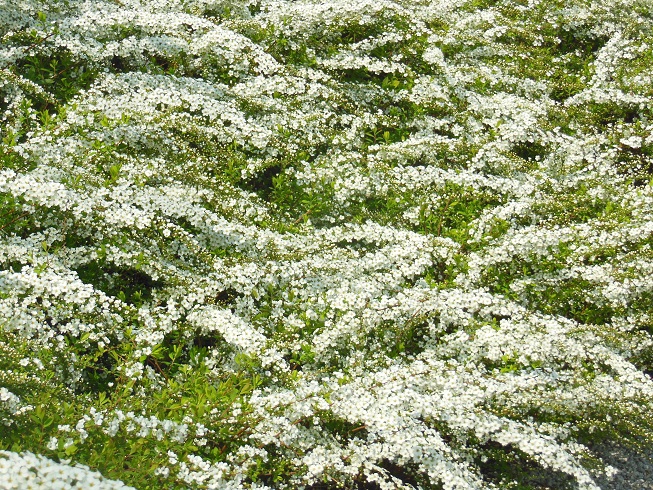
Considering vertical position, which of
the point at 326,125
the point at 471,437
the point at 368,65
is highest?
the point at 368,65

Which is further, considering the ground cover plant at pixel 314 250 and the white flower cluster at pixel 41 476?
the ground cover plant at pixel 314 250

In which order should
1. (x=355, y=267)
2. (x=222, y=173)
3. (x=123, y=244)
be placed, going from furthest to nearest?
(x=222, y=173), (x=355, y=267), (x=123, y=244)

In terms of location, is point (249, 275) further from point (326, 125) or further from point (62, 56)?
point (62, 56)

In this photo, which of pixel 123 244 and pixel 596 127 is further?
pixel 596 127

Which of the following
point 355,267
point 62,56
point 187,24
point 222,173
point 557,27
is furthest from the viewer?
point 557,27

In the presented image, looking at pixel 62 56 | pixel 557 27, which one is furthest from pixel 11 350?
pixel 557 27

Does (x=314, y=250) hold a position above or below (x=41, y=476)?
below

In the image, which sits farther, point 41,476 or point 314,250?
point 314,250

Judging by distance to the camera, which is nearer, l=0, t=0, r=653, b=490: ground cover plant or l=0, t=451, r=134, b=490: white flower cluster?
l=0, t=451, r=134, b=490: white flower cluster
